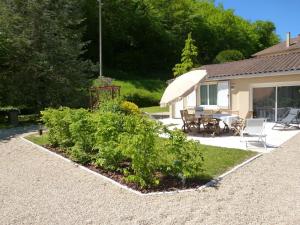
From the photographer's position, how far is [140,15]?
58.1m

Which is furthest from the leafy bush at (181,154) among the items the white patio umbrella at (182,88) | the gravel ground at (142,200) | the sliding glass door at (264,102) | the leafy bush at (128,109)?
the sliding glass door at (264,102)

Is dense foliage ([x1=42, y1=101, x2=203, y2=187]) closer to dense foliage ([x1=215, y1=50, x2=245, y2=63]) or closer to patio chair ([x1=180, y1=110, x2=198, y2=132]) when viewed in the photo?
patio chair ([x1=180, y1=110, x2=198, y2=132])

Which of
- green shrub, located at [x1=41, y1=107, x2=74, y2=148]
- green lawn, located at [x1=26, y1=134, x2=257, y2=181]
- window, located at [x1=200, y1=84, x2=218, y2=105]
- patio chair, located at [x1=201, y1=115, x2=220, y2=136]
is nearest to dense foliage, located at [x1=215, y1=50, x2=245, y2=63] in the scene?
window, located at [x1=200, y1=84, x2=218, y2=105]

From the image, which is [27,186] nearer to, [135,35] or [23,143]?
[23,143]

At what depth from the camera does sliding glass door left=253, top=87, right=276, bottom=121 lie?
726 inches

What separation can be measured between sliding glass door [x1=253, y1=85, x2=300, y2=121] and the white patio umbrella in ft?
18.1

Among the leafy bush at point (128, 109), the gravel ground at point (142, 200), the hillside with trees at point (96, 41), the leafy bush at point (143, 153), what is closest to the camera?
the gravel ground at point (142, 200)

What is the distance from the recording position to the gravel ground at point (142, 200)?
5798 mm

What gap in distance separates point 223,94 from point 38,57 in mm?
13049

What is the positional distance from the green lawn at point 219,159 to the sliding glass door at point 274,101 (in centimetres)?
807

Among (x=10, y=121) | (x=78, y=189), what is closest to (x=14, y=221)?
(x=78, y=189)

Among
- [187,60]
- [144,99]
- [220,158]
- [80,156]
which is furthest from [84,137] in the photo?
[187,60]

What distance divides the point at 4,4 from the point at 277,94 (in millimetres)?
19825

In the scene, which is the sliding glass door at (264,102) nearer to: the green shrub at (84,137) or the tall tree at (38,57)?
the green shrub at (84,137)
